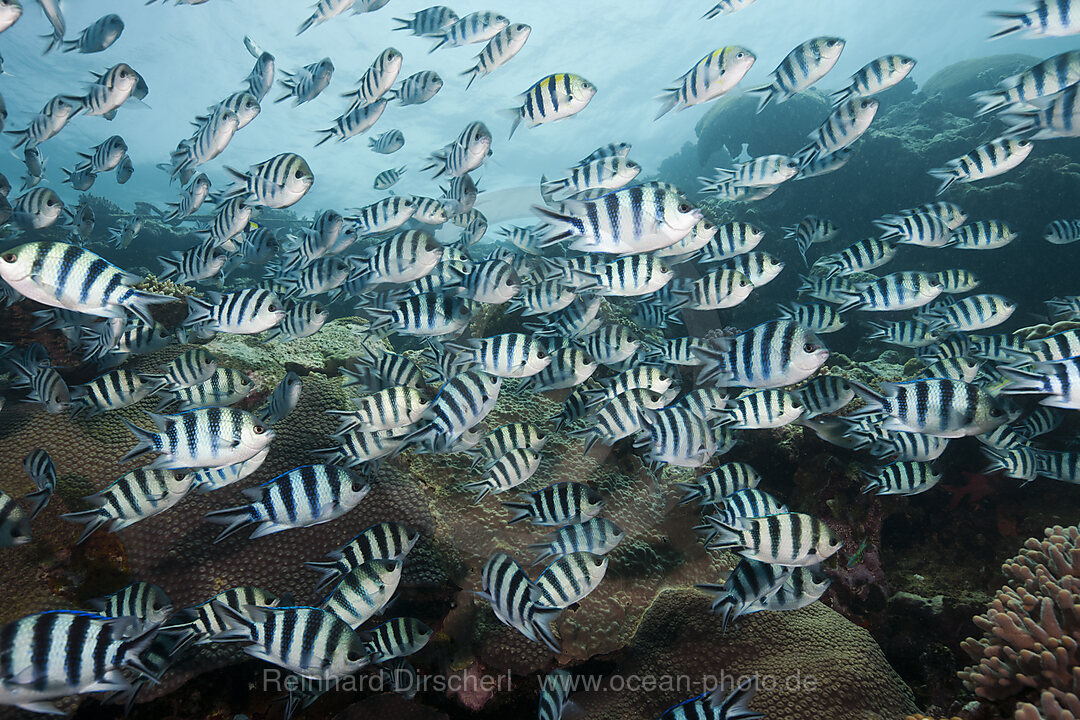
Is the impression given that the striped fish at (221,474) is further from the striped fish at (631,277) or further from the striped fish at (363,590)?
the striped fish at (631,277)

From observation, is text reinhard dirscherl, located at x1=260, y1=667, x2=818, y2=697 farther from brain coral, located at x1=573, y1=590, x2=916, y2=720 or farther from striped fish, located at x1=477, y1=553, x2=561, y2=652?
striped fish, located at x1=477, y1=553, x2=561, y2=652

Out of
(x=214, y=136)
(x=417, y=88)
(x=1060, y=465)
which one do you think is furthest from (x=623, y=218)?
(x=1060, y=465)

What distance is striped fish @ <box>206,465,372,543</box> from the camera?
2.59 metres

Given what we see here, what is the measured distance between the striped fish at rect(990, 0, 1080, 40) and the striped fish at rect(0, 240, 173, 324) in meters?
6.58

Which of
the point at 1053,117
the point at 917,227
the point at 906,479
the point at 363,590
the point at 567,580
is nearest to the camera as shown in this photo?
the point at 363,590

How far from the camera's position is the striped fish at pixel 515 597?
282 cm

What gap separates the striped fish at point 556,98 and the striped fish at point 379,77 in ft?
5.59

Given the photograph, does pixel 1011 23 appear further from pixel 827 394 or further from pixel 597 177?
pixel 597 177

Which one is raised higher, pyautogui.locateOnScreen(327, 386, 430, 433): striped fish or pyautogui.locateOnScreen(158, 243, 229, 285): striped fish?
pyautogui.locateOnScreen(158, 243, 229, 285): striped fish

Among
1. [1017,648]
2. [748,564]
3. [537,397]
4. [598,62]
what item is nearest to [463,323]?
[537,397]

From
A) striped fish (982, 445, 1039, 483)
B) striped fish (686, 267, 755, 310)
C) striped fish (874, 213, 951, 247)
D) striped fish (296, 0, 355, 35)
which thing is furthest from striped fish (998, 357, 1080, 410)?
striped fish (296, 0, 355, 35)

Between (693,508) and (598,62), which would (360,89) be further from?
(598,62)

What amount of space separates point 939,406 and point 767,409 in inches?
41.4

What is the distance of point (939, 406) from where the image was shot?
282cm
